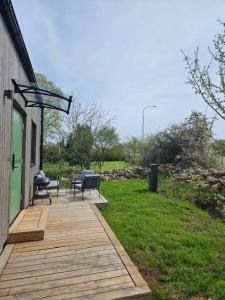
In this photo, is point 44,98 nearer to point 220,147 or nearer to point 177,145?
point 220,147

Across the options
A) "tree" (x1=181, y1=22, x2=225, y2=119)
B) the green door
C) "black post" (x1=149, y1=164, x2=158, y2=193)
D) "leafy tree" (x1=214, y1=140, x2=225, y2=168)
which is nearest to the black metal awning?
the green door

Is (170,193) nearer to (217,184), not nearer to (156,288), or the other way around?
(217,184)

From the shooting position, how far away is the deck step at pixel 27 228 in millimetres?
3912

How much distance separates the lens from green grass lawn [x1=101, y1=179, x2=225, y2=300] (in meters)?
2.98

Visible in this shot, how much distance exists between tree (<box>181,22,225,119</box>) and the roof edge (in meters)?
2.27

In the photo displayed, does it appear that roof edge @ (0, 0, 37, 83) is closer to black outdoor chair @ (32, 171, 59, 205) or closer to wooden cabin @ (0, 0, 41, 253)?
wooden cabin @ (0, 0, 41, 253)

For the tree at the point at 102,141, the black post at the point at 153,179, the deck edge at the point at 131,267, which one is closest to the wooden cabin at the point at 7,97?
the deck edge at the point at 131,267

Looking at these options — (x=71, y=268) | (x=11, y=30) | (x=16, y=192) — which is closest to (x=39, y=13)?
(x=11, y=30)

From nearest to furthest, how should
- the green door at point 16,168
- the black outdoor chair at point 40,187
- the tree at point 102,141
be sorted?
the green door at point 16,168 → the black outdoor chair at point 40,187 → the tree at point 102,141

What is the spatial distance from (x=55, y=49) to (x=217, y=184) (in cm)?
700

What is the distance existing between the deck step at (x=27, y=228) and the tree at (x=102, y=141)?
379 inches

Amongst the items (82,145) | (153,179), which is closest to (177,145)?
(82,145)

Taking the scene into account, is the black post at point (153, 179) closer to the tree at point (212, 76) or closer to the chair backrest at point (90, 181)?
the chair backrest at point (90, 181)

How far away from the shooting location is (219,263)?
3.57 metres
